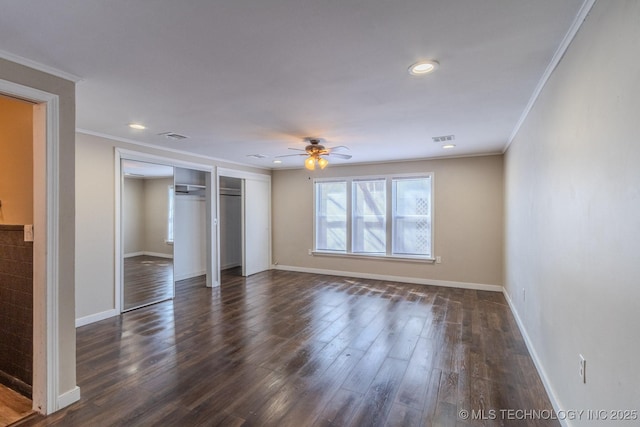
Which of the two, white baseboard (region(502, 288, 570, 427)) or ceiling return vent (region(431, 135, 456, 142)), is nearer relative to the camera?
white baseboard (region(502, 288, 570, 427))

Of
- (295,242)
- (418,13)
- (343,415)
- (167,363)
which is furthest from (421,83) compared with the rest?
(295,242)

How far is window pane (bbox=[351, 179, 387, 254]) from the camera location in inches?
246

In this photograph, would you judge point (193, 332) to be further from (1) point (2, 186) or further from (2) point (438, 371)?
(2) point (438, 371)

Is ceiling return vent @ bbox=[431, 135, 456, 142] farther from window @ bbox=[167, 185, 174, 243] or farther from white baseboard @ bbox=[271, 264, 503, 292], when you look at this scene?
window @ bbox=[167, 185, 174, 243]

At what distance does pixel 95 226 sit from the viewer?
392 cm

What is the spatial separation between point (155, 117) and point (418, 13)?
2.82 m

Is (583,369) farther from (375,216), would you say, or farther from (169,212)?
(169,212)

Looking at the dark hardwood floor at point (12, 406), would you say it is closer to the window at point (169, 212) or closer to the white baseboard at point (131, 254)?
the white baseboard at point (131, 254)

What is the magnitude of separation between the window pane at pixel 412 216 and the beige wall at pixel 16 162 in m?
5.27

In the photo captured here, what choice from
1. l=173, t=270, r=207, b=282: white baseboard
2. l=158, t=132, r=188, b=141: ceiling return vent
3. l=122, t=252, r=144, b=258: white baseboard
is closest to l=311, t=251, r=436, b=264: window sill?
l=173, t=270, r=207, b=282: white baseboard

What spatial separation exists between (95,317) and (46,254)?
225 centimetres

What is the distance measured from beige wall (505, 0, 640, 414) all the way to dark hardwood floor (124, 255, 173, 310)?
4873mm

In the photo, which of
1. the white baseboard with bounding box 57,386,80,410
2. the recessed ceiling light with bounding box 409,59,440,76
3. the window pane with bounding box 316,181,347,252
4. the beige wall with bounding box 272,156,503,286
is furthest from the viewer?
the window pane with bounding box 316,181,347,252

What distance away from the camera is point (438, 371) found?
105 inches
